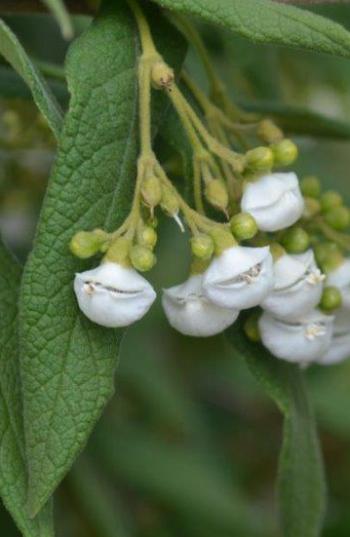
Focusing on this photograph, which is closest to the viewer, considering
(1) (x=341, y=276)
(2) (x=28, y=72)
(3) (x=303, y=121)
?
(2) (x=28, y=72)

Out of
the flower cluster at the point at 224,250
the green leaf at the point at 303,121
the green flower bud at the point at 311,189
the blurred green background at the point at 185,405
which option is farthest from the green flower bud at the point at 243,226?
the blurred green background at the point at 185,405

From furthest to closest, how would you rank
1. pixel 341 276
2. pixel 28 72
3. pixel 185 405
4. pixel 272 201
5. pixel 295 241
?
1. pixel 185 405
2. pixel 341 276
3. pixel 295 241
4. pixel 272 201
5. pixel 28 72

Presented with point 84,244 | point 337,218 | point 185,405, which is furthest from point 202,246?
point 185,405

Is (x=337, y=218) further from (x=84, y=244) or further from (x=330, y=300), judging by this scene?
(x=84, y=244)

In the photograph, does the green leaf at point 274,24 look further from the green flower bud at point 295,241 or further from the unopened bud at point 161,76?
the green flower bud at point 295,241

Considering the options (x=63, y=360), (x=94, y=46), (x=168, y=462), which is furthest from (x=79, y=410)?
(x=168, y=462)

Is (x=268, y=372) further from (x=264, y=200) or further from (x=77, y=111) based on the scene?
(x=77, y=111)
